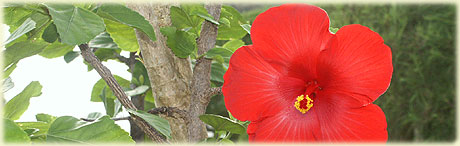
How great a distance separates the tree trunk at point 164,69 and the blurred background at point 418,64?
98 centimetres

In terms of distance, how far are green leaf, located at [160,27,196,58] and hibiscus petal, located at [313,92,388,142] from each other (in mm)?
122

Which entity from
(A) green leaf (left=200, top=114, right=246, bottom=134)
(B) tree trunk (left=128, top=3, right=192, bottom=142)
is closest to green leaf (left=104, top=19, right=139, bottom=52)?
(B) tree trunk (left=128, top=3, right=192, bottom=142)

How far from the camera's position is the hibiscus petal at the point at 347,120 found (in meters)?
0.28

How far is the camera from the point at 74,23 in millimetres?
301

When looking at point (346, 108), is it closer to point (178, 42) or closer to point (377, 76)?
point (377, 76)

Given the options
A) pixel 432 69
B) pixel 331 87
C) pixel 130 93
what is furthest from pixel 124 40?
pixel 432 69

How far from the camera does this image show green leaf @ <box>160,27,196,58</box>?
368mm

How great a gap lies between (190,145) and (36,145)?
0.43 feet

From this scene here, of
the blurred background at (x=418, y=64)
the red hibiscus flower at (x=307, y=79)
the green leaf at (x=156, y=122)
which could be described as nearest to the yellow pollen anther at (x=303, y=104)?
the red hibiscus flower at (x=307, y=79)

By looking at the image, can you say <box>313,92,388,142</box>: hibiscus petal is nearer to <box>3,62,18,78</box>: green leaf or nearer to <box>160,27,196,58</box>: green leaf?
<box>160,27,196,58</box>: green leaf

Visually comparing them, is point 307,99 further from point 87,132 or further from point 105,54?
point 105,54

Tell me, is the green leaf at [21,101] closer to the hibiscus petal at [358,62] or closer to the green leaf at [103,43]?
the green leaf at [103,43]

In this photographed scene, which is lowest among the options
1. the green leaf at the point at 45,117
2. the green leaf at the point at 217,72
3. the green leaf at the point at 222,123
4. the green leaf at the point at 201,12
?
the green leaf at the point at 45,117

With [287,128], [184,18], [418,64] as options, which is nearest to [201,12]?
[184,18]
